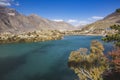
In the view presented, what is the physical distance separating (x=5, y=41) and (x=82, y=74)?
160967mm

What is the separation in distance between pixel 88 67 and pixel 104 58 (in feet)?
11.3

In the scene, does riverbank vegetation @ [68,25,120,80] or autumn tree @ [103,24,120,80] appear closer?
autumn tree @ [103,24,120,80]

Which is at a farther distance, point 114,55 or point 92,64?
point 92,64

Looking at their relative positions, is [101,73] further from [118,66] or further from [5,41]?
[5,41]

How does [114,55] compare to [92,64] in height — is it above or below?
above

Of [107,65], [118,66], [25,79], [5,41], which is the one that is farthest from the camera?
[5,41]

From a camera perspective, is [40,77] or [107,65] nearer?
[107,65]

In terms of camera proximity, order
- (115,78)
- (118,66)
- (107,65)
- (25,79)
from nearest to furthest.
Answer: (118,66) → (115,78) → (107,65) → (25,79)

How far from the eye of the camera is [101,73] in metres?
36.2

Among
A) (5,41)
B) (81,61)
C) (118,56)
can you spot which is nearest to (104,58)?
(81,61)

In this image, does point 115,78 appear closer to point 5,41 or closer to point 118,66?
point 118,66

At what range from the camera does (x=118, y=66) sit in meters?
28.1

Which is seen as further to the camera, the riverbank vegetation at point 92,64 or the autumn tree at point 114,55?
the riverbank vegetation at point 92,64

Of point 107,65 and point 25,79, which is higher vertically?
point 107,65
